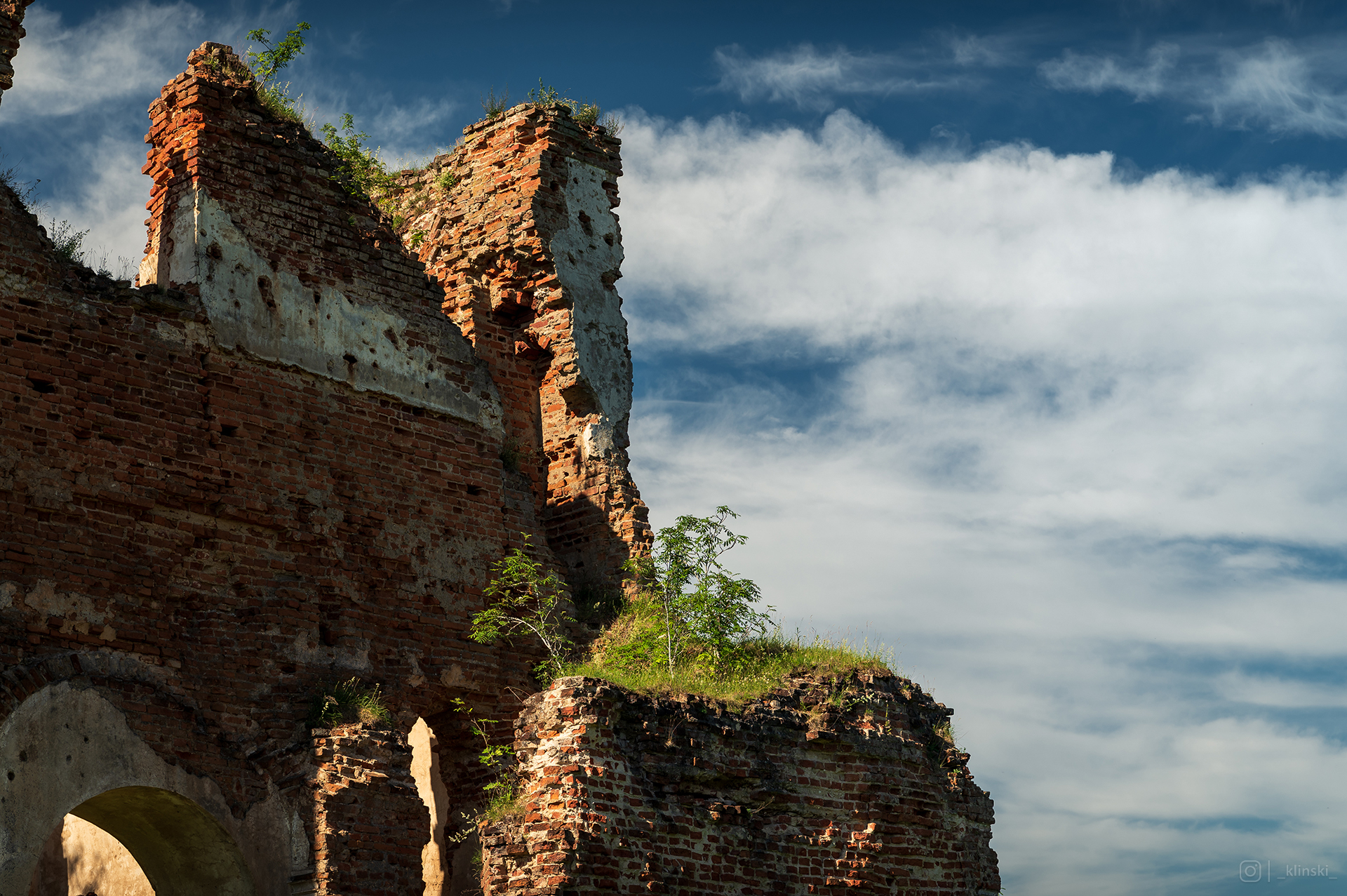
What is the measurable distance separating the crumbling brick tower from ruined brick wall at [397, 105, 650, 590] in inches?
1.5

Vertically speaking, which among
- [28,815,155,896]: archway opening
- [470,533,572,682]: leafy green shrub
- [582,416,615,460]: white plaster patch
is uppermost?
[582,416,615,460]: white plaster patch

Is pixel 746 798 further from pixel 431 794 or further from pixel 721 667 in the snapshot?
pixel 431 794

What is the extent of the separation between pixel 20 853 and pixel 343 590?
2947 millimetres

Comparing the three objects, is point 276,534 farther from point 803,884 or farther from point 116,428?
point 803,884

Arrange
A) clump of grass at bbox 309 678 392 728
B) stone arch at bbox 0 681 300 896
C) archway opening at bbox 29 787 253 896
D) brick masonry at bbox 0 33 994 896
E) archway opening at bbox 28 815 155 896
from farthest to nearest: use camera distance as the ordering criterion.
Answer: archway opening at bbox 28 815 155 896 → clump of grass at bbox 309 678 392 728 → archway opening at bbox 29 787 253 896 → brick masonry at bbox 0 33 994 896 → stone arch at bbox 0 681 300 896

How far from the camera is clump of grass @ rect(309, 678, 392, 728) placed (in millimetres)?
9898

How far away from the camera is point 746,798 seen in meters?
10.0

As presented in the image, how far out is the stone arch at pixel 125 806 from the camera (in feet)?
27.5

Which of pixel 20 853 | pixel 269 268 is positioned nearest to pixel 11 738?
pixel 20 853

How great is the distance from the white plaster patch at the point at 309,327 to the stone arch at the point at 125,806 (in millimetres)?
2924

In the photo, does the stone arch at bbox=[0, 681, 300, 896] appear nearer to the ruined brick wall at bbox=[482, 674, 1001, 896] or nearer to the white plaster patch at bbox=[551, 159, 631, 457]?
the ruined brick wall at bbox=[482, 674, 1001, 896]

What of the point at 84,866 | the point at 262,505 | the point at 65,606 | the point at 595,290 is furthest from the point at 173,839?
the point at 595,290

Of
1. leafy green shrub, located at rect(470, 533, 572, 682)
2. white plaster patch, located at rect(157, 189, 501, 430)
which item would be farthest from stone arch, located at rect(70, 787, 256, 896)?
white plaster patch, located at rect(157, 189, 501, 430)

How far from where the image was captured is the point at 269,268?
11.1 metres
